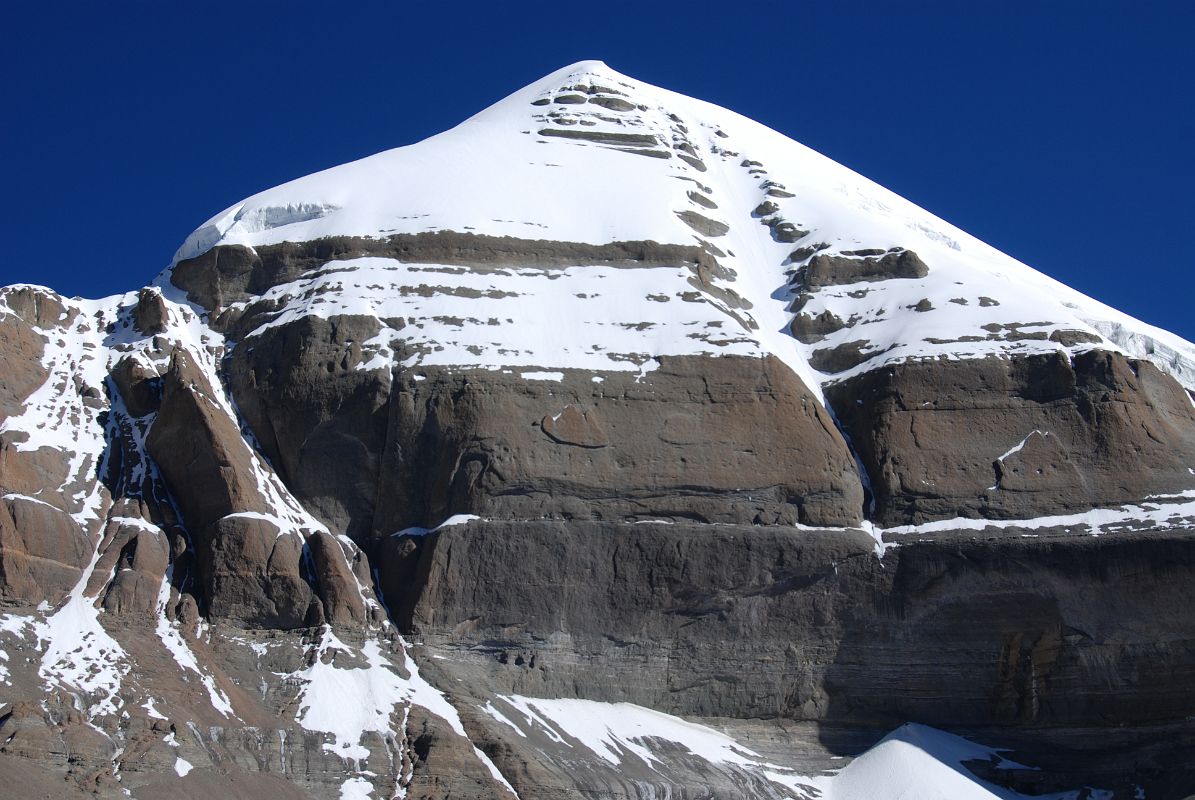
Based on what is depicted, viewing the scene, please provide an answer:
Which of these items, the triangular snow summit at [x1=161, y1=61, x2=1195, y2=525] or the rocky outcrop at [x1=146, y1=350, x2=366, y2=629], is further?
the triangular snow summit at [x1=161, y1=61, x2=1195, y2=525]

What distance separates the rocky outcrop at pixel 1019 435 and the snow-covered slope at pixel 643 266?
1.86 meters

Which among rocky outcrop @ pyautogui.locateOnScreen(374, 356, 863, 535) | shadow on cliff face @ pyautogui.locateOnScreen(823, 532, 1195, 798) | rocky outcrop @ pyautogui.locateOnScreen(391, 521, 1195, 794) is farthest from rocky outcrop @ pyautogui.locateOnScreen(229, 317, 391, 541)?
shadow on cliff face @ pyautogui.locateOnScreen(823, 532, 1195, 798)

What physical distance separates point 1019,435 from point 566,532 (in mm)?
21554

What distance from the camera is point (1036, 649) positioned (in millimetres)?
64750

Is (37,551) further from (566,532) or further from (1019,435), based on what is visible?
(1019,435)

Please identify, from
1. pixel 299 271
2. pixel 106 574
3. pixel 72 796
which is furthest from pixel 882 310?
pixel 72 796

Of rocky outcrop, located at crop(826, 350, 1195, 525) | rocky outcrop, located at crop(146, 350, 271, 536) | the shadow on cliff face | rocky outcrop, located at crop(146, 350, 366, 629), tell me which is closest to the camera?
rocky outcrop, located at crop(146, 350, 366, 629)

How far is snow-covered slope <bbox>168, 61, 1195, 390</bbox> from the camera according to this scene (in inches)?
2918

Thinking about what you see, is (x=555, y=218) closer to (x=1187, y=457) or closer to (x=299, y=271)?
(x=299, y=271)

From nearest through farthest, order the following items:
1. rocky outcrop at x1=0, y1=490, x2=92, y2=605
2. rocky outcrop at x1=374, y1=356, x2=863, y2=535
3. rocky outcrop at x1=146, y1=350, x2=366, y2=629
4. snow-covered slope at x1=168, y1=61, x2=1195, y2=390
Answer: rocky outcrop at x1=0, y1=490, x2=92, y2=605 < rocky outcrop at x1=146, y1=350, x2=366, y2=629 < rocky outcrop at x1=374, y1=356, x2=863, y2=535 < snow-covered slope at x1=168, y1=61, x2=1195, y2=390

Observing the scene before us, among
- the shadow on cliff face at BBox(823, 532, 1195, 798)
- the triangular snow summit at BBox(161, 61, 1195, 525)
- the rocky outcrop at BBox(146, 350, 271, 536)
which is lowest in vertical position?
the shadow on cliff face at BBox(823, 532, 1195, 798)

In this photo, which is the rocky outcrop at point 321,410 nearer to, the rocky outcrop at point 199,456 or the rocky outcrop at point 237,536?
the rocky outcrop at point 199,456

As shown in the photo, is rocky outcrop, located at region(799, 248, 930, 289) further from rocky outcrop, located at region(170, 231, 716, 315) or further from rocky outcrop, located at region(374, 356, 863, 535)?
rocky outcrop, located at region(374, 356, 863, 535)

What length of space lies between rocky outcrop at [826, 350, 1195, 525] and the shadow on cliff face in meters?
3.04
